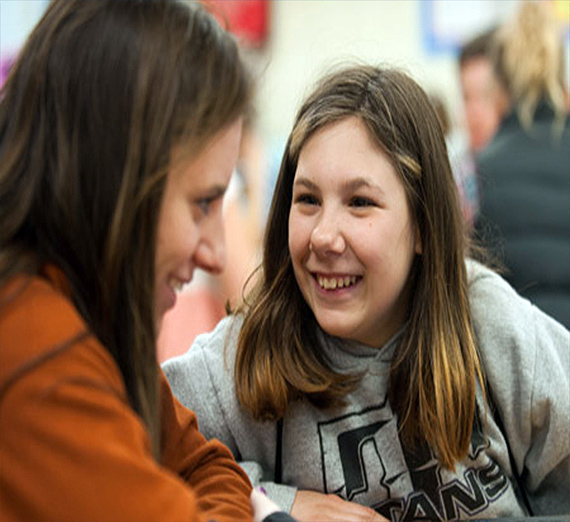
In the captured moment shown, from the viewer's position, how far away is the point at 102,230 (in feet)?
2.44

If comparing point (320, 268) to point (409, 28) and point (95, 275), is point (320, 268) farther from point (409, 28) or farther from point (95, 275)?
point (409, 28)

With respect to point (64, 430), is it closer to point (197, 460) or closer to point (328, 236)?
point (197, 460)

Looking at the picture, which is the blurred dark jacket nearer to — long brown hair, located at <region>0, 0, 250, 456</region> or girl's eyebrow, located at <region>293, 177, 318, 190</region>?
girl's eyebrow, located at <region>293, 177, 318, 190</region>

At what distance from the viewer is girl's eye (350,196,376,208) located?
111cm

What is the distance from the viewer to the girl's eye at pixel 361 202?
1111mm

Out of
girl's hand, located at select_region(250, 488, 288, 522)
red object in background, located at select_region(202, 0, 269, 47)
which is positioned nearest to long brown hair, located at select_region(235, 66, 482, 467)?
girl's hand, located at select_region(250, 488, 288, 522)

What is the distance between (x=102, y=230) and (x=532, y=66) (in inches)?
60.9

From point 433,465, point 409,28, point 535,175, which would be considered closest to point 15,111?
point 433,465

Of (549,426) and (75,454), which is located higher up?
(75,454)

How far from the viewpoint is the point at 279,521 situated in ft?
2.82

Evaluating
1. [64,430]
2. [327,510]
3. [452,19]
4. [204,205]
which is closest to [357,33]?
[452,19]

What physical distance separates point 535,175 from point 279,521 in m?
1.33

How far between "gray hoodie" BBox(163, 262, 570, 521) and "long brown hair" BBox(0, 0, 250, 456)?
1.38 feet

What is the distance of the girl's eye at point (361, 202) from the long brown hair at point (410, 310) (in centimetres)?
6
